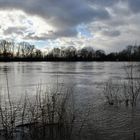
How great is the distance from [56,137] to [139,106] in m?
6.45

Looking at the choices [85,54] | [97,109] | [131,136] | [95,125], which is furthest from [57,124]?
[85,54]

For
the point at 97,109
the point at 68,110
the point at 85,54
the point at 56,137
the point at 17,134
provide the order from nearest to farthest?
the point at 56,137
the point at 17,134
the point at 68,110
the point at 97,109
the point at 85,54

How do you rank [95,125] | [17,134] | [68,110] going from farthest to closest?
[68,110]
[95,125]
[17,134]

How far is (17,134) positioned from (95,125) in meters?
2.95

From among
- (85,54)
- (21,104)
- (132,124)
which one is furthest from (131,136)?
(85,54)

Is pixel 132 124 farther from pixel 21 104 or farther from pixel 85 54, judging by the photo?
pixel 85 54

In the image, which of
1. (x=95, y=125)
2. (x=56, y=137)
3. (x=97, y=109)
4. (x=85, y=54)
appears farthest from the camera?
(x=85, y=54)

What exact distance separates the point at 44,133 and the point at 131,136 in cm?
282

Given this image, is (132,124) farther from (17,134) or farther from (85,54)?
(85,54)

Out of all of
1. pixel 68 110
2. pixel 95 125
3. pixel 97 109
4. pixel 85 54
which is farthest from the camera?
pixel 85 54

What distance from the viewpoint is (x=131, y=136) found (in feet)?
31.9

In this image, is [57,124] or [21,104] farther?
[21,104]

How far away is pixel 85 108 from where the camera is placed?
554 inches

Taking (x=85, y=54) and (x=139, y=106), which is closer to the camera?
(x=139, y=106)
